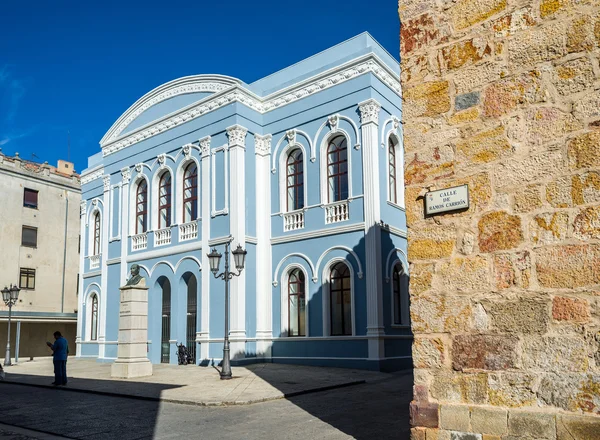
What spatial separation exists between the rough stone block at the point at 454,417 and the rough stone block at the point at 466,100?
2.57 m

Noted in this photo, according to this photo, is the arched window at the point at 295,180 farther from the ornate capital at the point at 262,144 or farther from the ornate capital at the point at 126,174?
the ornate capital at the point at 126,174

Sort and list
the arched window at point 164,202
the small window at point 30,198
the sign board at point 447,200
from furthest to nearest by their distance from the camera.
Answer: the small window at point 30,198, the arched window at point 164,202, the sign board at point 447,200

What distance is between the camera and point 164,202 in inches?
965

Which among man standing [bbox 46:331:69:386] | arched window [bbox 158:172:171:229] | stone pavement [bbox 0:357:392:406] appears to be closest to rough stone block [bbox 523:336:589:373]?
stone pavement [bbox 0:357:392:406]

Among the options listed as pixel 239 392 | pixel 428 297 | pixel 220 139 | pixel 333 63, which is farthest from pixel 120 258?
pixel 428 297

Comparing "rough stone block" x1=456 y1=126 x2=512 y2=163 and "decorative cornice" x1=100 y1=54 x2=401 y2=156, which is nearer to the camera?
"rough stone block" x1=456 y1=126 x2=512 y2=163

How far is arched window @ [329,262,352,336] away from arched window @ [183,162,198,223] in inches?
255

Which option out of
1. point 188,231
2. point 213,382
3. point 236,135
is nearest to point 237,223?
point 188,231

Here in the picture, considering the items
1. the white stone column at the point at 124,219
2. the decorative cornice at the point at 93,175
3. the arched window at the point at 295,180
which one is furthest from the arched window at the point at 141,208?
the arched window at the point at 295,180

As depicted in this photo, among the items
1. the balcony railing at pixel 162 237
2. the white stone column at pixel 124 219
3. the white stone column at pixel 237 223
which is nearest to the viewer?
the white stone column at pixel 237 223

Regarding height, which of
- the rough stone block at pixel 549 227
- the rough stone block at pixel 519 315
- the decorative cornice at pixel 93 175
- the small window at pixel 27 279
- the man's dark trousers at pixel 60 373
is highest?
the decorative cornice at pixel 93 175

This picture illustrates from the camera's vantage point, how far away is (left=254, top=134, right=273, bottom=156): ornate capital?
22.0m

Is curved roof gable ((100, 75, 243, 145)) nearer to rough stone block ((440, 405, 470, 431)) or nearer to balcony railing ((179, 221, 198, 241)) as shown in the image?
balcony railing ((179, 221, 198, 241))

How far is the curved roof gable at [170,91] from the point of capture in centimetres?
2256
